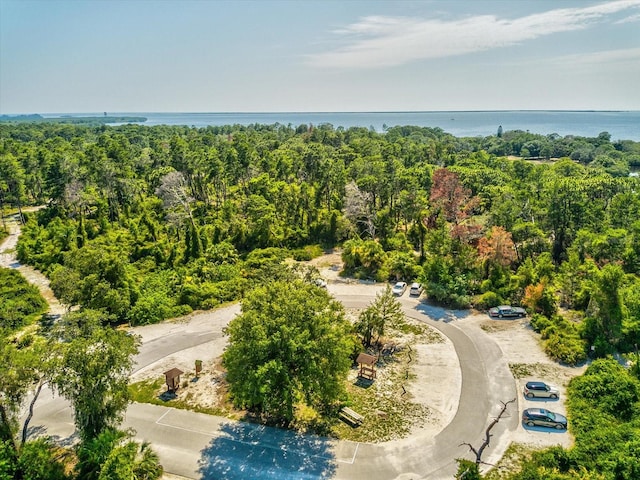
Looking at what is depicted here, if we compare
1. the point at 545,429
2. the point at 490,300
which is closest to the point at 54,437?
the point at 545,429

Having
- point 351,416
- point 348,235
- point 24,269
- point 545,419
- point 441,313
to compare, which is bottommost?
point 351,416

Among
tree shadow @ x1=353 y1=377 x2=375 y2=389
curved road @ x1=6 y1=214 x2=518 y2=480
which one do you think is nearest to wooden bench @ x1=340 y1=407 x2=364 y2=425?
curved road @ x1=6 y1=214 x2=518 y2=480

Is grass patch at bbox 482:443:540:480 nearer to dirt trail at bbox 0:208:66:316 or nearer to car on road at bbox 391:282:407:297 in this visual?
car on road at bbox 391:282:407:297

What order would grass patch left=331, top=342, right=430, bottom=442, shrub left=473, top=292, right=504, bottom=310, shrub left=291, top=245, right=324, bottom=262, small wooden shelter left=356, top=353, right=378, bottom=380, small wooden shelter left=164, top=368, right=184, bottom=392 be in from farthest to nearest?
shrub left=291, top=245, right=324, bottom=262 < shrub left=473, top=292, right=504, bottom=310 < small wooden shelter left=356, top=353, right=378, bottom=380 < small wooden shelter left=164, top=368, right=184, bottom=392 < grass patch left=331, top=342, right=430, bottom=442

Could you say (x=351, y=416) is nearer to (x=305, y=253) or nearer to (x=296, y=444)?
(x=296, y=444)

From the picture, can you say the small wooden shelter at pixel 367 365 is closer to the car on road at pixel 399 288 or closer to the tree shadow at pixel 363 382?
the tree shadow at pixel 363 382
